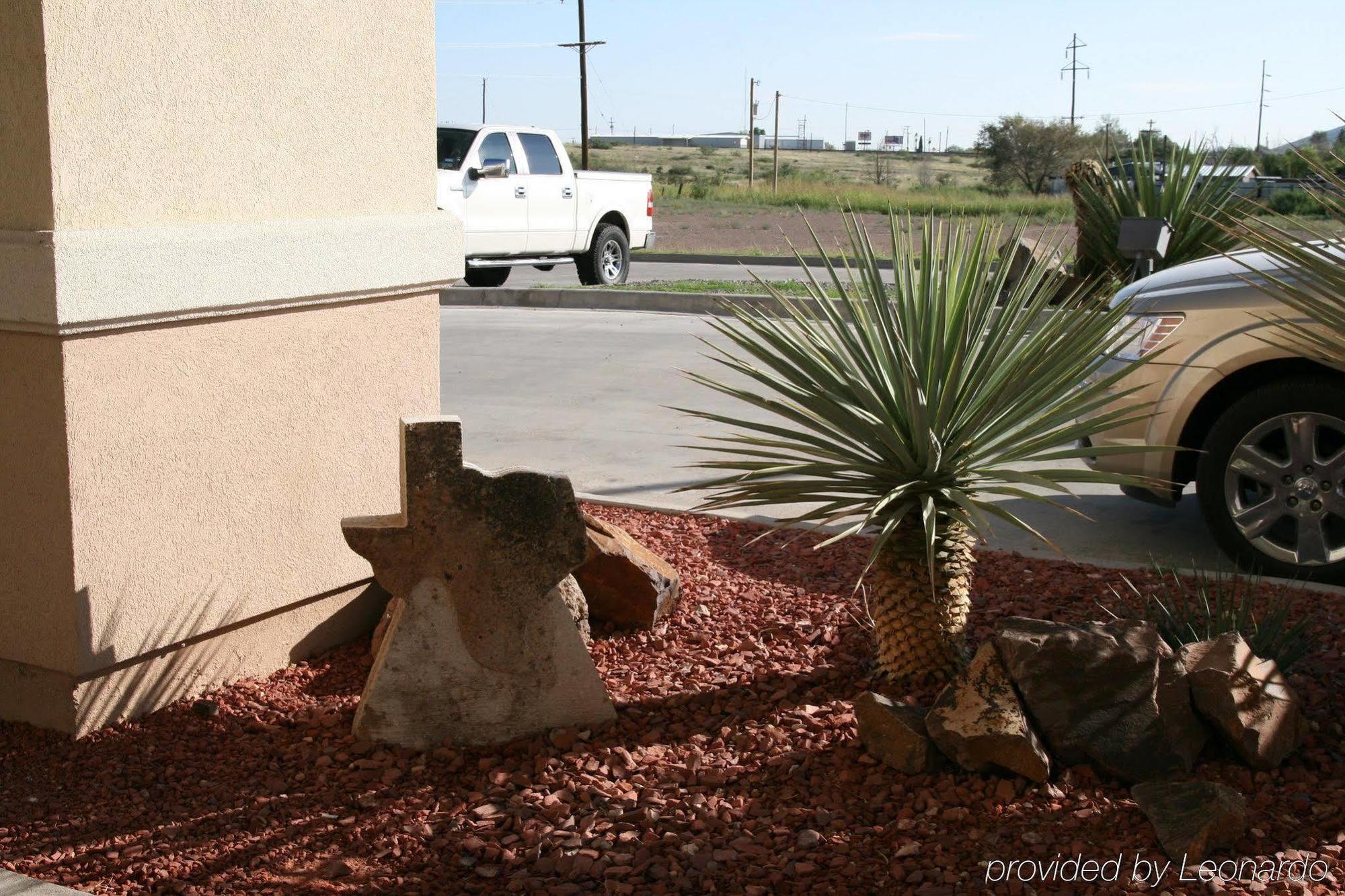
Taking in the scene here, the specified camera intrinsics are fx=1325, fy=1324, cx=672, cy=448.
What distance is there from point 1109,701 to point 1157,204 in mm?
8812

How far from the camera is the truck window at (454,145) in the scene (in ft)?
53.7

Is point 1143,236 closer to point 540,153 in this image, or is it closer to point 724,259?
point 540,153

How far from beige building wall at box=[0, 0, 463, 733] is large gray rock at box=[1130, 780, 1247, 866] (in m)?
2.85

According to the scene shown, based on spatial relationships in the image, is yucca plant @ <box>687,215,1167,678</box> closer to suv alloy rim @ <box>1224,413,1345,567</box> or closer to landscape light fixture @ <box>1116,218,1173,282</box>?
suv alloy rim @ <box>1224,413,1345,567</box>

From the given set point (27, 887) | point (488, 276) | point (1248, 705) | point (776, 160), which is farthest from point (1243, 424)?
point (776, 160)

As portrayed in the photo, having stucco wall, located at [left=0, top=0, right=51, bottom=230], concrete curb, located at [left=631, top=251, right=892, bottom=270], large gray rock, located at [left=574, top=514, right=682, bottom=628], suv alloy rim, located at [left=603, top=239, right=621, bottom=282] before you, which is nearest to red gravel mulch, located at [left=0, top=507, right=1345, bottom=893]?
large gray rock, located at [left=574, top=514, right=682, bottom=628]

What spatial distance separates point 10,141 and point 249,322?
89 cm

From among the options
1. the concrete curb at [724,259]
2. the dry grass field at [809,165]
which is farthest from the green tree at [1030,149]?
the concrete curb at [724,259]

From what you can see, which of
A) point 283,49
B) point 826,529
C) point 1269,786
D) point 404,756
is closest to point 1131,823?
point 1269,786

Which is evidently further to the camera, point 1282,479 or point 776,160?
point 776,160

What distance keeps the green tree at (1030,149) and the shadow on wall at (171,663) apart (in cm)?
5577

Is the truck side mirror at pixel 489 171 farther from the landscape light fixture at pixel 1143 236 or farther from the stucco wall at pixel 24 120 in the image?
the stucco wall at pixel 24 120

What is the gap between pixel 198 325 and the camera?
4.07 metres

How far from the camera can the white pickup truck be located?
16.4 meters
